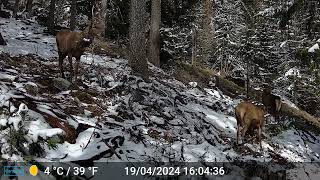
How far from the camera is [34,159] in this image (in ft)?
20.4

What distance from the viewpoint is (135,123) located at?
9016 mm

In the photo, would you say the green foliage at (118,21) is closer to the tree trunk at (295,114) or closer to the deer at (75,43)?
the deer at (75,43)

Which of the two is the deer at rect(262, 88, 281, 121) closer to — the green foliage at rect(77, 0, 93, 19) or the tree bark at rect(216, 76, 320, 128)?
the tree bark at rect(216, 76, 320, 128)

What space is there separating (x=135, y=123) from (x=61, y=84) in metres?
2.22

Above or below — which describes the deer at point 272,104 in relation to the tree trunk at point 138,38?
below

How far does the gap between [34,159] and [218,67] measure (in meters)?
49.6

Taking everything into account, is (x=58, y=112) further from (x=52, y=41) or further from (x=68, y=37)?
(x=52, y=41)

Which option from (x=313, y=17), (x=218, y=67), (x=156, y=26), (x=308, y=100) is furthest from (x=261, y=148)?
Result: (x=218, y=67)

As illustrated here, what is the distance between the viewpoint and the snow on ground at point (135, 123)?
7.21 meters

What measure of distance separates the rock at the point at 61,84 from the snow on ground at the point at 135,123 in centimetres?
27

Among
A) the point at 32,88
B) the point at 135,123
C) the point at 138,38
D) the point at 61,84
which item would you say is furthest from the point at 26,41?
the point at 135,123

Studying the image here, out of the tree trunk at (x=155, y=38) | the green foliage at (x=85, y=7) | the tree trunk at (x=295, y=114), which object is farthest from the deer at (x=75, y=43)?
the tree trunk at (x=295, y=114)

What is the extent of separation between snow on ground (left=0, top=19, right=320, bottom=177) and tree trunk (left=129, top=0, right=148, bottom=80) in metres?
0.45

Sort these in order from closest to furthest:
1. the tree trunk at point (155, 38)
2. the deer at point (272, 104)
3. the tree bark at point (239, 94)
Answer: the deer at point (272, 104) → the tree trunk at point (155, 38) → the tree bark at point (239, 94)
